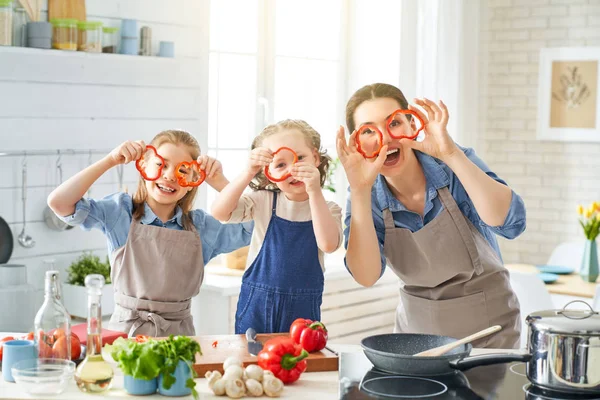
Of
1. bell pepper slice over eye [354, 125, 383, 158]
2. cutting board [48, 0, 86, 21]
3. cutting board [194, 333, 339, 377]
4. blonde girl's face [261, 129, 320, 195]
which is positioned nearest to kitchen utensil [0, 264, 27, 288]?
cutting board [48, 0, 86, 21]

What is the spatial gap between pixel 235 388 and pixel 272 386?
9cm

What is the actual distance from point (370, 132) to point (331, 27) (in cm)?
355

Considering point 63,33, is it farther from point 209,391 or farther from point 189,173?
point 209,391

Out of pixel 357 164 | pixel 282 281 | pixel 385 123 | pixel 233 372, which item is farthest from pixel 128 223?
pixel 233 372

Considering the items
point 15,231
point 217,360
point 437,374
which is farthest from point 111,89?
point 437,374

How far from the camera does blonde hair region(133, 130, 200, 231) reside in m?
2.88

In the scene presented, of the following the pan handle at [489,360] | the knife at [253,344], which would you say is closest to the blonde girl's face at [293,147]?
the knife at [253,344]

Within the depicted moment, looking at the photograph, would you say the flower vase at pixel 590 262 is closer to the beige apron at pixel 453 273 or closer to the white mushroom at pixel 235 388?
the beige apron at pixel 453 273

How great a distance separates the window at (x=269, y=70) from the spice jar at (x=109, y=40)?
39.7 inches

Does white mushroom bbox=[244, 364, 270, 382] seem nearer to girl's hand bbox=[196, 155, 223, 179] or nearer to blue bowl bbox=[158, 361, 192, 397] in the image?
blue bowl bbox=[158, 361, 192, 397]

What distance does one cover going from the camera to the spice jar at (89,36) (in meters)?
3.91

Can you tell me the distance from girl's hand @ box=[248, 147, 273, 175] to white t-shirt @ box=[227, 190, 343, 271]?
22 cm

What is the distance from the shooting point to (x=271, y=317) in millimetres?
2738

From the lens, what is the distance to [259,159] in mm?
2629
